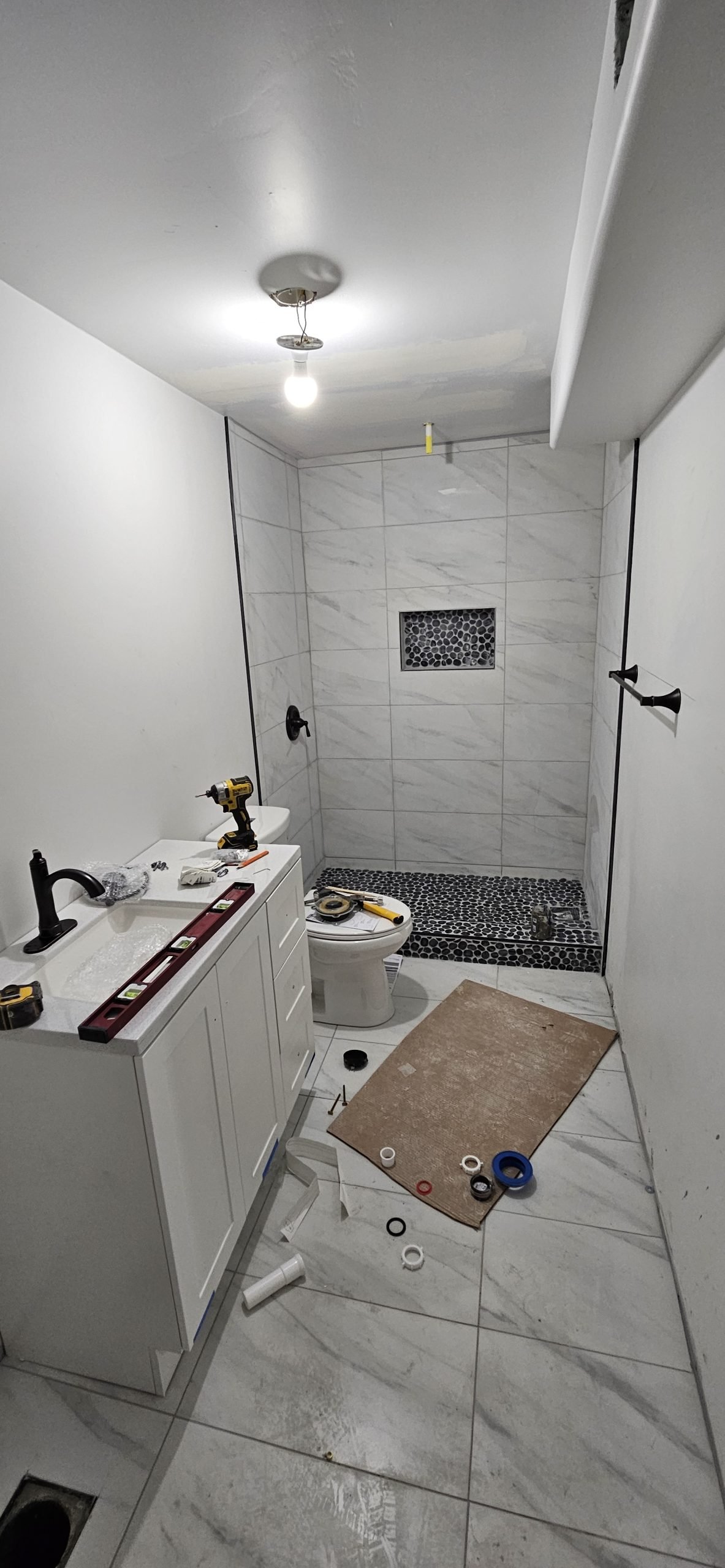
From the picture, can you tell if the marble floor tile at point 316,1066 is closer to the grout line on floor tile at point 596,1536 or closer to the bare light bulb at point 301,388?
the grout line on floor tile at point 596,1536

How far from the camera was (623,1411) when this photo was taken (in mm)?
1343

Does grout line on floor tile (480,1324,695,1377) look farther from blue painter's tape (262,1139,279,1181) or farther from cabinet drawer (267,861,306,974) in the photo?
cabinet drawer (267,861,306,974)

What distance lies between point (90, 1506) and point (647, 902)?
181cm

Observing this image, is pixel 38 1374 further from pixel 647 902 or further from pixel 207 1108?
pixel 647 902

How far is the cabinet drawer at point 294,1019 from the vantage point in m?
1.93

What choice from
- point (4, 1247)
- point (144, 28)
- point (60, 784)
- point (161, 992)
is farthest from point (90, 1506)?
point (144, 28)

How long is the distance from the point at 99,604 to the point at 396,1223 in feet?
6.05

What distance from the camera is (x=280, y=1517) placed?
120 cm

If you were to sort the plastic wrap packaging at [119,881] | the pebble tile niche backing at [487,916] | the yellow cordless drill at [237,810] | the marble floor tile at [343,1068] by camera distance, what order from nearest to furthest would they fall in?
the plastic wrap packaging at [119,881]
the yellow cordless drill at [237,810]
the marble floor tile at [343,1068]
the pebble tile niche backing at [487,916]

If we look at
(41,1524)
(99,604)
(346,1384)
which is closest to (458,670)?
(99,604)

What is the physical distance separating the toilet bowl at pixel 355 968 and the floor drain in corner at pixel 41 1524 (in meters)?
1.42

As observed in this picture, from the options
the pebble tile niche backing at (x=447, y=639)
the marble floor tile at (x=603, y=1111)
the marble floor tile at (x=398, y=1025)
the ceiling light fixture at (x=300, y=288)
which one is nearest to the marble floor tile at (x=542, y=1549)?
the marble floor tile at (x=603, y=1111)

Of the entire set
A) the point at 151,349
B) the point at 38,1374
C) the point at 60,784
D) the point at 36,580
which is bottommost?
the point at 38,1374

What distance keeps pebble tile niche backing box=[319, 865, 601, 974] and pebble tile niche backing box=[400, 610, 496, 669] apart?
45.7 inches
